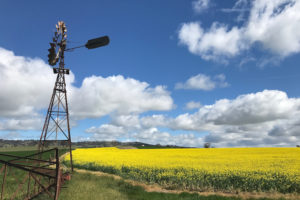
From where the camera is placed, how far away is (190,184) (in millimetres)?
15820

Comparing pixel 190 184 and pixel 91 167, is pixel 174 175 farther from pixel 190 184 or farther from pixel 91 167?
pixel 91 167

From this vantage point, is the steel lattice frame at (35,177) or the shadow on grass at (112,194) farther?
the shadow on grass at (112,194)

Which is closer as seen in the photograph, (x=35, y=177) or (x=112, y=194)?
(x=35, y=177)

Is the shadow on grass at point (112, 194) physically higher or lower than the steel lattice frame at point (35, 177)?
lower

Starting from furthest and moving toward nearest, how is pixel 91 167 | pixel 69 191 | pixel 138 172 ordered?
pixel 91 167 → pixel 138 172 → pixel 69 191

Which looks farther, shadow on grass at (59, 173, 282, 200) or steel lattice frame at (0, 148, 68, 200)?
shadow on grass at (59, 173, 282, 200)

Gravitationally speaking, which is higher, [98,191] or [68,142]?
[68,142]

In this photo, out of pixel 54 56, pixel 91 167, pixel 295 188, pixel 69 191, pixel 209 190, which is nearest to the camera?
pixel 69 191

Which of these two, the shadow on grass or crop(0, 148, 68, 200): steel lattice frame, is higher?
crop(0, 148, 68, 200): steel lattice frame

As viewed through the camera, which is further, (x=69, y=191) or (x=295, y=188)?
(x=295, y=188)

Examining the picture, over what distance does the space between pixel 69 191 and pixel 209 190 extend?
876 cm

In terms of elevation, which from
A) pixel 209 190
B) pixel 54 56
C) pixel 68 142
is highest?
pixel 54 56

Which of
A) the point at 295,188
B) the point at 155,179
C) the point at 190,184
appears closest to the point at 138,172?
the point at 155,179

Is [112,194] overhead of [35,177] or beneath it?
beneath
